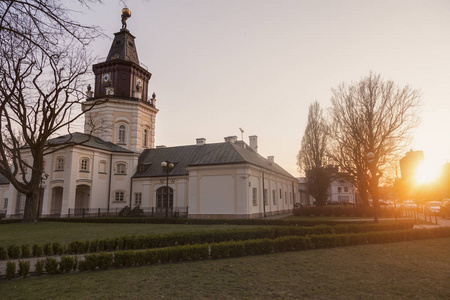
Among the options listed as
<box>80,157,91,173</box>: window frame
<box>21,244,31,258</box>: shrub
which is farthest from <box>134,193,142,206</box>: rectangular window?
<box>21,244,31,258</box>: shrub

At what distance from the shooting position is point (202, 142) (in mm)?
36281

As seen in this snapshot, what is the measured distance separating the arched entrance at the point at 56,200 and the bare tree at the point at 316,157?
29.1m

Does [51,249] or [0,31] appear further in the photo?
[51,249]

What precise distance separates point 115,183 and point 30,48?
26702mm

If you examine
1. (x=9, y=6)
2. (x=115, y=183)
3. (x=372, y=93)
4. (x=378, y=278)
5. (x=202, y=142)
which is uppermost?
(x=372, y=93)

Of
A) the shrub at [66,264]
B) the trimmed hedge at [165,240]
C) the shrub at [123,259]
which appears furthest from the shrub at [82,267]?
the trimmed hedge at [165,240]

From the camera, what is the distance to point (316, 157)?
3588cm

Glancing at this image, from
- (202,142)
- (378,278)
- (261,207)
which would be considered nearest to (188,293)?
(378,278)

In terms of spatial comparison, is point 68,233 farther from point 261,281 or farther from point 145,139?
point 145,139

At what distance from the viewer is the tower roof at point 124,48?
112 ft

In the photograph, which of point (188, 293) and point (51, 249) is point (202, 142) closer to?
point (51, 249)

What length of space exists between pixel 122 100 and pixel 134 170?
8.37 meters

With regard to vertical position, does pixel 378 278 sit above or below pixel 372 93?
below

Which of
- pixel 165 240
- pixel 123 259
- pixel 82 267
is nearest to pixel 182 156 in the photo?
pixel 165 240
